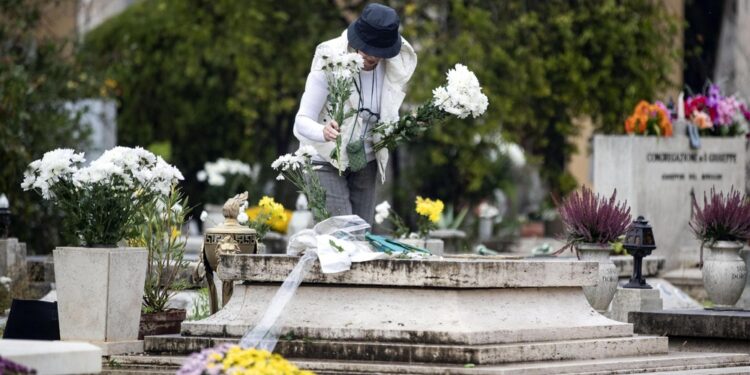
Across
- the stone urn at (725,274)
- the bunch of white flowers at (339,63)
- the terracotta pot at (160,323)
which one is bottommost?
the terracotta pot at (160,323)

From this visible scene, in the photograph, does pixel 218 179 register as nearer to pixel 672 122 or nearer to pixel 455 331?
pixel 672 122

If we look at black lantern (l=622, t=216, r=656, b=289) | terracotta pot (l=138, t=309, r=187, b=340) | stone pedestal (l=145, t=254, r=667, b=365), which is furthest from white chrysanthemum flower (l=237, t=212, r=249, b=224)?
black lantern (l=622, t=216, r=656, b=289)

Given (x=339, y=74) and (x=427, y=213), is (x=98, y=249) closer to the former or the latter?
(x=339, y=74)

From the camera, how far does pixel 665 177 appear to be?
59.5 ft

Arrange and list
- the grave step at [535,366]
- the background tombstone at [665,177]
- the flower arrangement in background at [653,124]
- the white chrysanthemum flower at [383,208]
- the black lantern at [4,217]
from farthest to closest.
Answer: the flower arrangement in background at [653,124] < the background tombstone at [665,177] < the black lantern at [4,217] < the white chrysanthemum flower at [383,208] < the grave step at [535,366]

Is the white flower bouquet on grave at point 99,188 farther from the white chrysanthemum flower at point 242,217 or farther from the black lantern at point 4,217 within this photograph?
the black lantern at point 4,217

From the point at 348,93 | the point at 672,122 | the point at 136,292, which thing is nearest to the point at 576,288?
the point at 348,93

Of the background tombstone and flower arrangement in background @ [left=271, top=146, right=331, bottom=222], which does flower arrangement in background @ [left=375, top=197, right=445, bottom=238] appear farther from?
flower arrangement in background @ [left=271, top=146, right=331, bottom=222]

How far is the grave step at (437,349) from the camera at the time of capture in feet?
28.8

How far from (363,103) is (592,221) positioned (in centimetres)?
229

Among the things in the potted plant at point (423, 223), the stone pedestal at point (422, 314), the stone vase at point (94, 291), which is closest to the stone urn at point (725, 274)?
the stone pedestal at point (422, 314)

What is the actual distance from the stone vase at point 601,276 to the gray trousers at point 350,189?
2.06 metres

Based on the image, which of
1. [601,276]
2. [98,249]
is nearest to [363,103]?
[98,249]

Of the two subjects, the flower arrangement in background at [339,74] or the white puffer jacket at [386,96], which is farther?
the white puffer jacket at [386,96]
